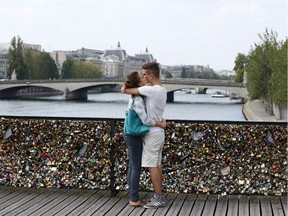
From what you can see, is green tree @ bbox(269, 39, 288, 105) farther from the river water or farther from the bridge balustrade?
the bridge balustrade

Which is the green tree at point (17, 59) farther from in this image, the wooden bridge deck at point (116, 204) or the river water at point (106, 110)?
the wooden bridge deck at point (116, 204)

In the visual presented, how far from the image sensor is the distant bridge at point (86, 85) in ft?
213

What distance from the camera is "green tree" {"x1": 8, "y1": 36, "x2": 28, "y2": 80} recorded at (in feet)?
259

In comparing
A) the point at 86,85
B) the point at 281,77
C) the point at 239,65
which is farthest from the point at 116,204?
the point at 239,65

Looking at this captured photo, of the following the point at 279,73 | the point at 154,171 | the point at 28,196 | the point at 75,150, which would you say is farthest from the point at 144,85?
the point at 279,73

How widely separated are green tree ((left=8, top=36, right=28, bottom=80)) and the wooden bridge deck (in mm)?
74665

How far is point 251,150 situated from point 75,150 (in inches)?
Answer: 77.0

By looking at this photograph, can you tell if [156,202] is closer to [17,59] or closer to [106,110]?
[106,110]

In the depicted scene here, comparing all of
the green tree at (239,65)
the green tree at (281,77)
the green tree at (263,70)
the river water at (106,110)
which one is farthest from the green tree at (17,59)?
the green tree at (281,77)

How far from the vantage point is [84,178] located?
6.34 metres

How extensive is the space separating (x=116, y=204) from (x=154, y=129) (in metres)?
0.89

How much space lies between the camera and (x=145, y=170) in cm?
620

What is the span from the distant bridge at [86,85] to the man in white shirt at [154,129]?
5858 cm

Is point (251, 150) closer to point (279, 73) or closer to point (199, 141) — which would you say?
point (199, 141)
